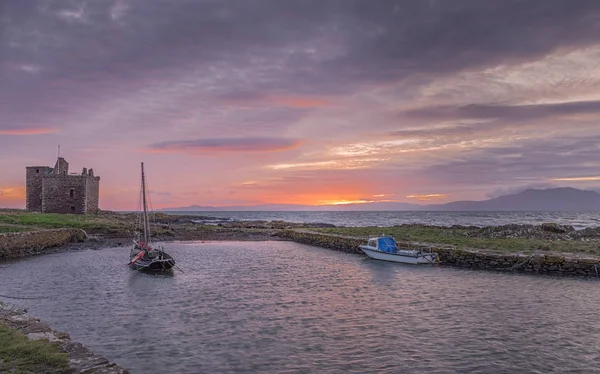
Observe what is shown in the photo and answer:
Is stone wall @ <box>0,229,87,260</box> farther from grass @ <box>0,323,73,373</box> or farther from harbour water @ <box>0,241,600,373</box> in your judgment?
grass @ <box>0,323,73,373</box>

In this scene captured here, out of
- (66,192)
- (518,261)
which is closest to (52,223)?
(66,192)

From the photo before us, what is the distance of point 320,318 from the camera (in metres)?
19.6

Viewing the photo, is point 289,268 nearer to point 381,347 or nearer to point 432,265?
point 432,265

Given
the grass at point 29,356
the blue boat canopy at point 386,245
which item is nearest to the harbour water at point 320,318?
the grass at point 29,356

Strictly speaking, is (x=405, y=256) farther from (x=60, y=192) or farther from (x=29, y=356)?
(x=60, y=192)

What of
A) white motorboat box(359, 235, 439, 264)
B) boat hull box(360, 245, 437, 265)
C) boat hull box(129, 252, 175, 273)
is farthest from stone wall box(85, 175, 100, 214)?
boat hull box(360, 245, 437, 265)

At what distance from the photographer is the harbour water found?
46.3 ft

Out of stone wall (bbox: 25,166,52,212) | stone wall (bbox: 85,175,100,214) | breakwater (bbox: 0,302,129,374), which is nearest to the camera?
breakwater (bbox: 0,302,129,374)

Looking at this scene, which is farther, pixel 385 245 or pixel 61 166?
pixel 61 166

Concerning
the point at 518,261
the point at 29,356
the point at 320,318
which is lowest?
the point at 320,318

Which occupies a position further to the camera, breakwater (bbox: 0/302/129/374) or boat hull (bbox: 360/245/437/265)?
boat hull (bbox: 360/245/437/265)

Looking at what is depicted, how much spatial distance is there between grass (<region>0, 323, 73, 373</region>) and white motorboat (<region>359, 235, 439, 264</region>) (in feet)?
102

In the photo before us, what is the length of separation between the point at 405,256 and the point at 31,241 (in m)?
38.4

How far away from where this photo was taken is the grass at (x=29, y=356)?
10367 millimetres
